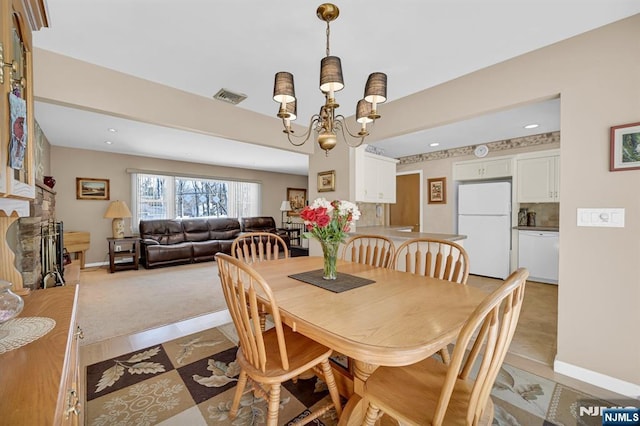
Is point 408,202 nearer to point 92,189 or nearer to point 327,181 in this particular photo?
point 327,181

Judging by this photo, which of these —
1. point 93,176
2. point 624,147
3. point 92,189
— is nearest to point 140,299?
point 92,189

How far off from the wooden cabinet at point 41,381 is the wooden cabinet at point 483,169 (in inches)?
206

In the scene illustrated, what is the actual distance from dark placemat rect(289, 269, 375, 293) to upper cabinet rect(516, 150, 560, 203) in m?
3.90

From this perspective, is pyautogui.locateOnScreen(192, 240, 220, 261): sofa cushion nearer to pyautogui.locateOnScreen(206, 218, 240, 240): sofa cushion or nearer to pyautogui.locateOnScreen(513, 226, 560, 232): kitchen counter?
pyautogui.locateOnScreen(206, 218, 240, 240): sofa cushion

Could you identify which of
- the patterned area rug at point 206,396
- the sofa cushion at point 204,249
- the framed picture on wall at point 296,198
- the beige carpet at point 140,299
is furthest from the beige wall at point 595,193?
the framed picture on wall at point 296,198

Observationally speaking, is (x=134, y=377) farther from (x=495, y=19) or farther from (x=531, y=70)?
(x=531, y=70)

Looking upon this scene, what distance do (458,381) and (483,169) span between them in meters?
4.32

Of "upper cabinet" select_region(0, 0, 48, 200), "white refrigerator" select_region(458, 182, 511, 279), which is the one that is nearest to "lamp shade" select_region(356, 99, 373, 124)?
"upper cabinet" select_region(0, 0, 48, 200)

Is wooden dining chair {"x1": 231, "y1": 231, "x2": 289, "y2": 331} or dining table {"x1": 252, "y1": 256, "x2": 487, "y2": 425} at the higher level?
wooden dining chair {"x1": 231, "y1": 231, "x2": 289, "y2": 331}

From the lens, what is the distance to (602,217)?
1.72m

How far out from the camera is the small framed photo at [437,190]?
496cm

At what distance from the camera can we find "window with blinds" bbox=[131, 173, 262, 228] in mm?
6039

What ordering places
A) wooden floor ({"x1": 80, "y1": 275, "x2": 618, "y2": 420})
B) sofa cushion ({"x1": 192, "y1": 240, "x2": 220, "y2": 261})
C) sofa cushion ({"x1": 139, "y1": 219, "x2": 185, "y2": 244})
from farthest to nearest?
sofa cushion ({"x1": 192, "y1": 240, "x2": 220, "y2": 261})
sofa cushion ({"x1": 139, "y1": 219, "x2": 185, "y2": 244})
wooden floor ({"x1": 80, "y1": 275, "x2": 618, "y2": 420})

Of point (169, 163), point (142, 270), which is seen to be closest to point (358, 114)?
point (142, 270)
